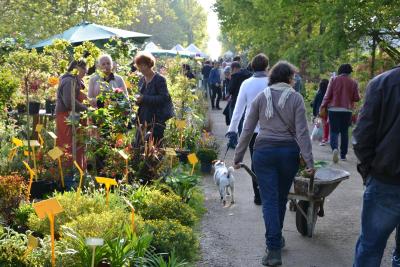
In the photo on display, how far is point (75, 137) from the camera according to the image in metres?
6.88

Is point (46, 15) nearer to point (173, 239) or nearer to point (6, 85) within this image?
point (6, 85)

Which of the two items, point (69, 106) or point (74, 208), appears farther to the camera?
point (69, 106)

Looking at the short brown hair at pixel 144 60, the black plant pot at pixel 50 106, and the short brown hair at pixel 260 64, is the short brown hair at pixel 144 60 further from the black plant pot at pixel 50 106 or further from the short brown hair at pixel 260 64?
the black plant pot at pixel 50 106

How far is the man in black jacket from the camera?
12.2 feet

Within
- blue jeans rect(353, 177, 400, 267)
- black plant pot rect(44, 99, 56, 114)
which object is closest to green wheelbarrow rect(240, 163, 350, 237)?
blue jeans rect(353, 177, 400, 267)

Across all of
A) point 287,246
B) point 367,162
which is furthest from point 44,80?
point 367,162

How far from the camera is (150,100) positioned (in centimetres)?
742

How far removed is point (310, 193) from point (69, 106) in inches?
141

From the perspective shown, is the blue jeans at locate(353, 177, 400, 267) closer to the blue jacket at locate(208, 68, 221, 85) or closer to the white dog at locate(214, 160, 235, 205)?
the white dog at locate(214, 160, 235, 205)

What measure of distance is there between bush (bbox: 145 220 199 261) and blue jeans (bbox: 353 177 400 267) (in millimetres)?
1693

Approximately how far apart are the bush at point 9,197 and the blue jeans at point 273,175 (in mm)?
2499

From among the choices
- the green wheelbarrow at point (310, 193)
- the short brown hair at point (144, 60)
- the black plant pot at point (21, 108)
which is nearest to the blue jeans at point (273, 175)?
the green wheelbarrow at point (310, 193)


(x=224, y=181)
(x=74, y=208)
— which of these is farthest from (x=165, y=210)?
(x=224, y=181)

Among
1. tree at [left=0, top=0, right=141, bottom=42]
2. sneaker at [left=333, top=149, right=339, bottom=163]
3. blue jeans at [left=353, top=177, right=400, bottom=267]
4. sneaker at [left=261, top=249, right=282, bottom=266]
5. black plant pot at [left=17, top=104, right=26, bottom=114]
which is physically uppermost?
tree at [left=0, top=0, right=141, bottom=42]
